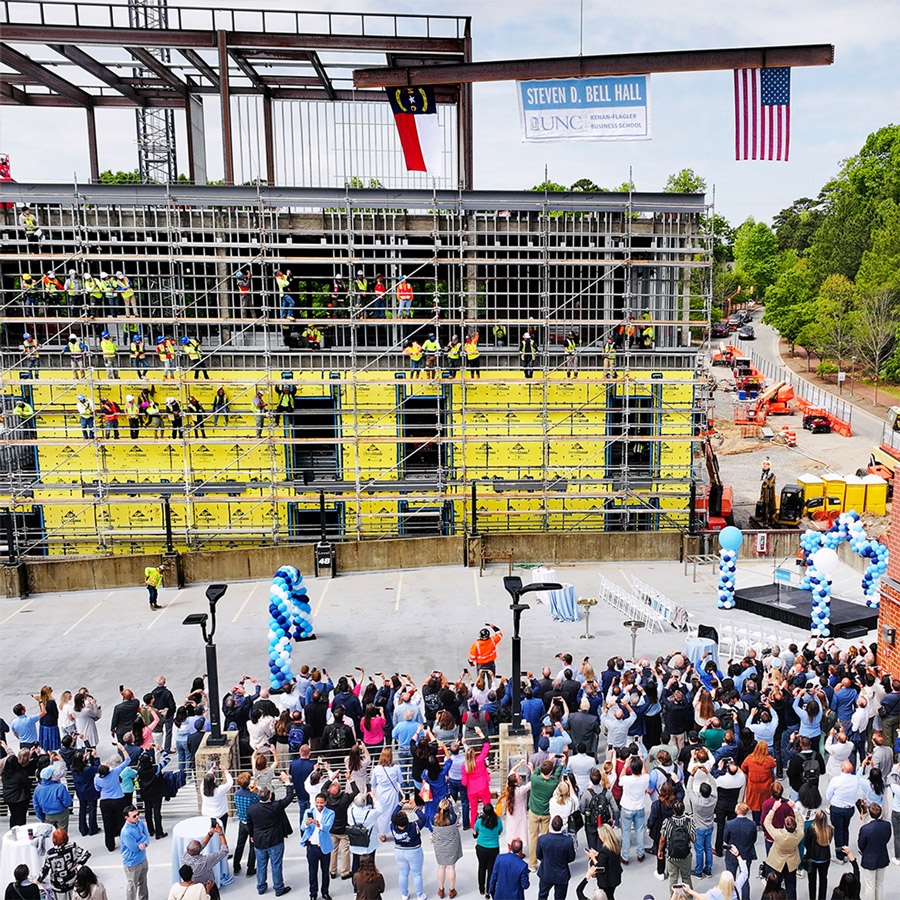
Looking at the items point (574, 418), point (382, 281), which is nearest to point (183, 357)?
point (382, 281)

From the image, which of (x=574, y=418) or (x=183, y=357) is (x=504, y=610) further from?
(x=183, y=357)

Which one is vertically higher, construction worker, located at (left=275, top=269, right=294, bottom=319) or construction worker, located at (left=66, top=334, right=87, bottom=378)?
construction worker, located at (left=275, top=269, right=294, bottom=319)

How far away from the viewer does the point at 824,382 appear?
6912cm

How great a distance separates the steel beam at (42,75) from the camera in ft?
90.5

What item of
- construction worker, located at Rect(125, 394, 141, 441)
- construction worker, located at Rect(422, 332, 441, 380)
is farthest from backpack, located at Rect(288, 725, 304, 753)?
construction worker, located at Rect(125, 394, 141, 441)

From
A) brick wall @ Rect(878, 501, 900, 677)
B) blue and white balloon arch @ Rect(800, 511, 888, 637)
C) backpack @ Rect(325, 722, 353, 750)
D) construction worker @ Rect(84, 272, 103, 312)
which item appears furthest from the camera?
construction worker @ Rect(84, 272, 103, 312)

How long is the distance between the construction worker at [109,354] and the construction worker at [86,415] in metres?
1.20

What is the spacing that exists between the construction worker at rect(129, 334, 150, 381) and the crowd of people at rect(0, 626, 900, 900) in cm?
1345

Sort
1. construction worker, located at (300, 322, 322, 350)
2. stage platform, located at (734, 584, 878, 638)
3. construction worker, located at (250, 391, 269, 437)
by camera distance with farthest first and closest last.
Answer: construction worker, located at (300, 322, 322, 350)
construction worker, located at (250, 391, 269, 437)
stage platform, located at (734, 584, 878, 638)

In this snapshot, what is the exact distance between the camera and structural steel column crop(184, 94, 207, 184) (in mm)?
32688

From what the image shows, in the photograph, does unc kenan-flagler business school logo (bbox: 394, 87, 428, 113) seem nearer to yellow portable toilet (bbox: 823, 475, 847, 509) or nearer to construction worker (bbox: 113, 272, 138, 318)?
construction worker (bbox: 113, 272, 138, 318)

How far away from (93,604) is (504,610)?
11.0 m

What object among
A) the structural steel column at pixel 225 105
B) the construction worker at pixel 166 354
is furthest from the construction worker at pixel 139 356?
the structural steel column at pixel 225 105

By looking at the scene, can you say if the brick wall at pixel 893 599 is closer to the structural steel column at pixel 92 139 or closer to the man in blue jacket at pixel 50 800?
the man in blue jacket at pixel 50 800
